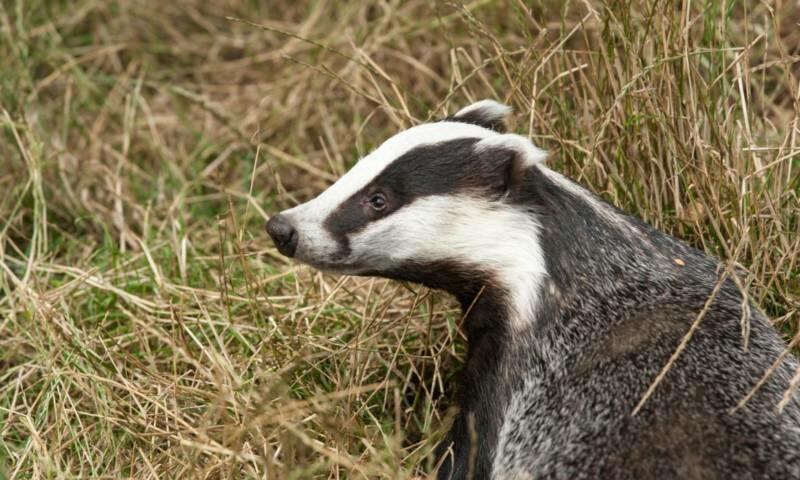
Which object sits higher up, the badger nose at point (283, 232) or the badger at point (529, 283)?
the badger nose at point (283, 232)

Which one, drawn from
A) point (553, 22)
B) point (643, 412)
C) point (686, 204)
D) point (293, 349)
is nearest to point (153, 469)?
point (293, 349)

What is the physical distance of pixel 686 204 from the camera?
4145mm

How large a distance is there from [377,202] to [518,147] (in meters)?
0.47

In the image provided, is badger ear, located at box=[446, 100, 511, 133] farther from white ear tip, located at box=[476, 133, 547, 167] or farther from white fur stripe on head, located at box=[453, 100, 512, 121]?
white ear tip, located at box=[476, 133, 547, 167]

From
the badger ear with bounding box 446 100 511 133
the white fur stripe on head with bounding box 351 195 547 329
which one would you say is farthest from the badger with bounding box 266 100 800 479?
the badger ear with bounding box 446 100 511 133

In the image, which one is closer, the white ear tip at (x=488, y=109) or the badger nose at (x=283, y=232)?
the badger nose at (x=283, y=232)

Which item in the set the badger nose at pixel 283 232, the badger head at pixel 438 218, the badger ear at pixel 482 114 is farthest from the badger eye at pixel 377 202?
the badger ear at pixel 482 114

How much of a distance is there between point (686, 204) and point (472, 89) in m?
1.48

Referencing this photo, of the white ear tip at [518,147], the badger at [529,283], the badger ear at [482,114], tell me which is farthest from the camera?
the badger ear at [482,114]

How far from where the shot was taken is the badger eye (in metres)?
3.44

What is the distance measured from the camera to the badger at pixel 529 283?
3.23 m

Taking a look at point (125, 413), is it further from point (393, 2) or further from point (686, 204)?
point (393, 2)

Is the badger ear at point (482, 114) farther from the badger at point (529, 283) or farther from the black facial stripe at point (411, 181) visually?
the black facial stripe at point (411, 181)

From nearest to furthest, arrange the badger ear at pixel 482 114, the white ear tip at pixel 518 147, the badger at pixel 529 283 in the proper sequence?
the badger at pixel 529 283 < the white ear tip at pixel 518 147 < the badger ear at pixel 482 114
